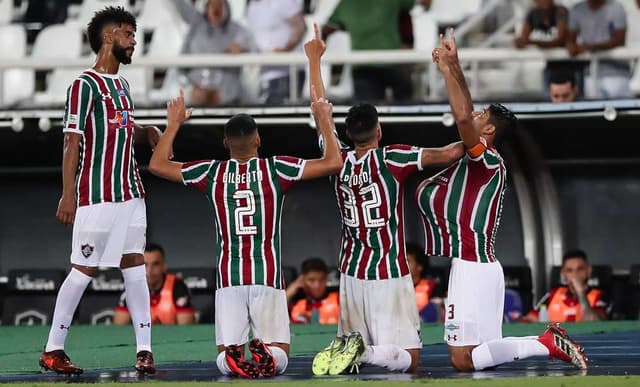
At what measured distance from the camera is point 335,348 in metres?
7.57

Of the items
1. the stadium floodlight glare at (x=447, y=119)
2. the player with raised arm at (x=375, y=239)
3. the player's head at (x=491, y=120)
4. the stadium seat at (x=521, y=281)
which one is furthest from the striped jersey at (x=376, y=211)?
the stadium seat at (x=521, y=281)

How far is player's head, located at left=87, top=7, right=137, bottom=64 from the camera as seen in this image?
7.97 metres

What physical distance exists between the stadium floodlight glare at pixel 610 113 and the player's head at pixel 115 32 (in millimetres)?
5754

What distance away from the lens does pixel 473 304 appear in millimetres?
7852

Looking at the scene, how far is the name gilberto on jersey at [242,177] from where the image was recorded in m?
7.83

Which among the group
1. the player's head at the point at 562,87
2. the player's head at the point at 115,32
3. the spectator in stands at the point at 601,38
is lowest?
the player's head at the point at 115,32

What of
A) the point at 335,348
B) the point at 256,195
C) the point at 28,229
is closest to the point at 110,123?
the point at 256,195

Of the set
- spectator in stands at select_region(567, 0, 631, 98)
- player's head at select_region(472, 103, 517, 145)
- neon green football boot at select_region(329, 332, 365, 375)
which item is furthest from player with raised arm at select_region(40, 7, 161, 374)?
spectator in stands at select_region(567, 0, 631, 98)

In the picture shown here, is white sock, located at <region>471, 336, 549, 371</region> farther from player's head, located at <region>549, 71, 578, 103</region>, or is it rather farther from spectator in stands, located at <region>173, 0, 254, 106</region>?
spectator in stands, located at <region>173, 0, 254, 106</region>

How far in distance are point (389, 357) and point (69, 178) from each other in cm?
200

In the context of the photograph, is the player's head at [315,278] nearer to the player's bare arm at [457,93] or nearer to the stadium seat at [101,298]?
the stadium seat at [101,298]

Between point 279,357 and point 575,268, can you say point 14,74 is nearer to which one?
point 575,268

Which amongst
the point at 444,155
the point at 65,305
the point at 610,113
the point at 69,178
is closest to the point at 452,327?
the point at 444,155

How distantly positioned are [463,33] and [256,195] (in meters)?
7.50
